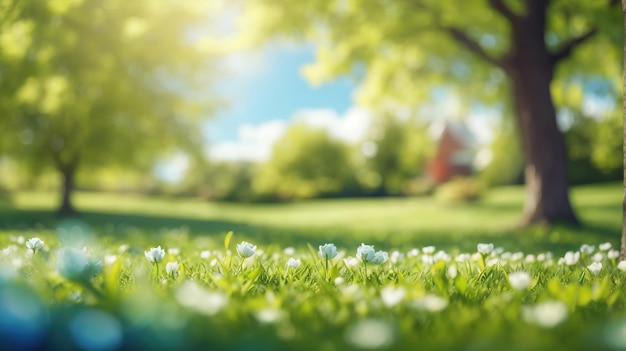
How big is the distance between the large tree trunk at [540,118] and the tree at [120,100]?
27.5ft

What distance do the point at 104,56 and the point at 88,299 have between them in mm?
13135

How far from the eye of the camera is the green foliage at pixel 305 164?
2196 inches

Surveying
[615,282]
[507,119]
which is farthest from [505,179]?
[615,282]

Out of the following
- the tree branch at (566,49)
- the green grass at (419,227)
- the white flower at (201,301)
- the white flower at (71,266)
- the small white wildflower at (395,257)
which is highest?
the tree branch at (566,49)

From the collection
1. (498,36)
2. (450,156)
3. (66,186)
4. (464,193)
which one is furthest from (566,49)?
(450,156)

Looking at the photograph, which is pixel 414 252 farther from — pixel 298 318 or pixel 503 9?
pixel 503 9

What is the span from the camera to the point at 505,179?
127ft

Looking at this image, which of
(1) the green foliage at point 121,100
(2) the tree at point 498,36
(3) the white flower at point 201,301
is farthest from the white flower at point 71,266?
(1) the green foliage at point 121,100

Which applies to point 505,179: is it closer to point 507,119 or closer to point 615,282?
point 507,119

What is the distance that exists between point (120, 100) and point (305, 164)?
40.1 metres

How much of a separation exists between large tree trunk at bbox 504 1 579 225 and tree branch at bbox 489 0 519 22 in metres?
0.14

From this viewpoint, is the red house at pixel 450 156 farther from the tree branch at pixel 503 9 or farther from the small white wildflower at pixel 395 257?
the small white wildflower at pixel 395 257

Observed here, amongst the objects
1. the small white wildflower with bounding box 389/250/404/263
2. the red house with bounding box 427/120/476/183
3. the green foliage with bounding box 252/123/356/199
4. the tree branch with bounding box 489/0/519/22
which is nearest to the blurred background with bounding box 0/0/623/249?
the tree branch with bounding box 489/0/519/22

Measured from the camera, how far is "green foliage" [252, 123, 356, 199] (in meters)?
55.8
